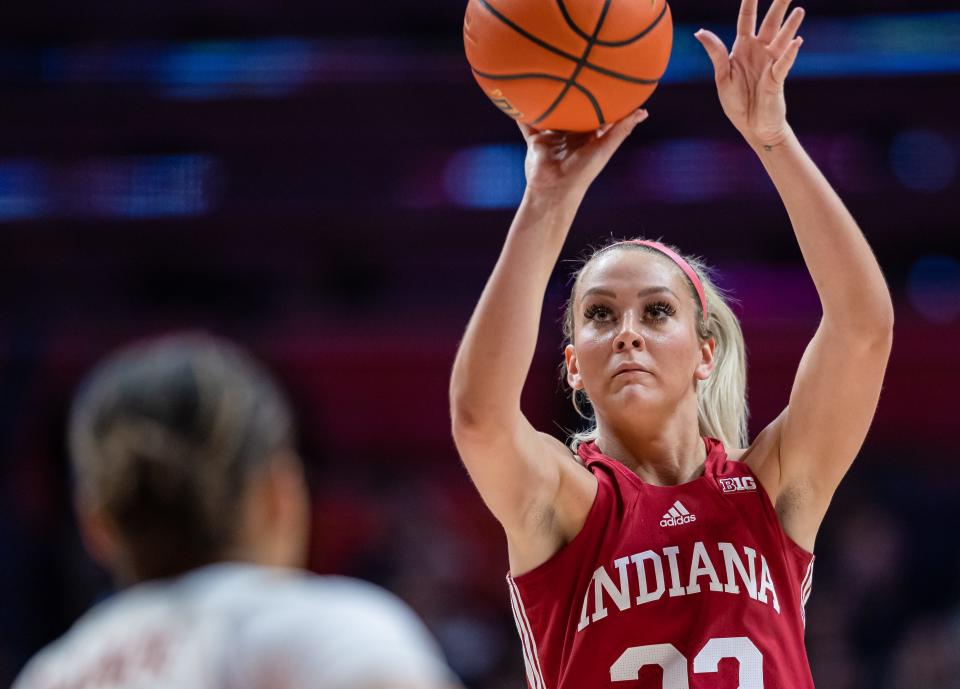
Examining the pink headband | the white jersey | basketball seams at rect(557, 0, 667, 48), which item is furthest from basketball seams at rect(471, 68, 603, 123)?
the white jersey

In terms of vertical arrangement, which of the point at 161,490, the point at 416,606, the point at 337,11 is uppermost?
the point at 161,490

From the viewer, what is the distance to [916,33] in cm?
955

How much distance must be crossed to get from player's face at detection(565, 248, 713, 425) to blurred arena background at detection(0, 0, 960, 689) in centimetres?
574

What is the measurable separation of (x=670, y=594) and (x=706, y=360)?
0.72 metres

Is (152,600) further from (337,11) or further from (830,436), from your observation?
(337,11)

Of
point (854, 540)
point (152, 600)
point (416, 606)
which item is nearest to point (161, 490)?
point (152, 600)

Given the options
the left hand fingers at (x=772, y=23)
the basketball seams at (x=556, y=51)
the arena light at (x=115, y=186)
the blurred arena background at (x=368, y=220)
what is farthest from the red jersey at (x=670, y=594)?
the arena light at (x=115, y=186)

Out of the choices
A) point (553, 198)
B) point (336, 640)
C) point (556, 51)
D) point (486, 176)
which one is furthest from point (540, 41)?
point (486, 176)

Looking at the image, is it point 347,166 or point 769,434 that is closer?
point 769,434

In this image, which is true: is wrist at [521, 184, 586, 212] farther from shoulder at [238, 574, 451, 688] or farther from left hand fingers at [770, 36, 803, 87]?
shoulder at [238, 574, 451, 688]

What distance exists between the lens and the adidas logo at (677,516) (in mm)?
2852

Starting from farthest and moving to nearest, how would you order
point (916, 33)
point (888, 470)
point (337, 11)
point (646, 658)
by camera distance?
point (337, 11), point (916, 33), point (888, 470), point (646, 658)

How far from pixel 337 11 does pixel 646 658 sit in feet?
27.8

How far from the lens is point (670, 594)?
272 cm
